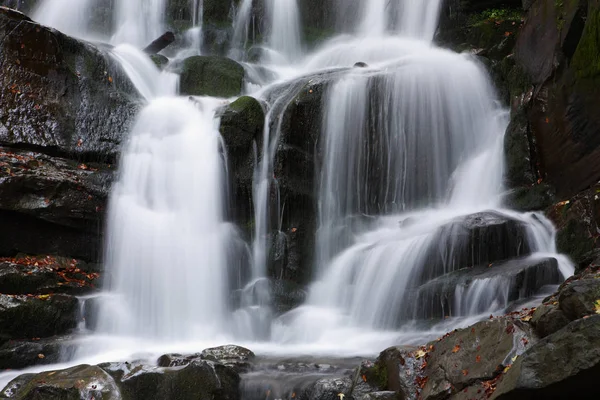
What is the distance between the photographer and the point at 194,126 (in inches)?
479

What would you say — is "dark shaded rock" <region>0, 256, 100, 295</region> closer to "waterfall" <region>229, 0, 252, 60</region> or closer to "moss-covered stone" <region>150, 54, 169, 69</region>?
"moss-covered stone" <region>150, 54, 169, 69</region>

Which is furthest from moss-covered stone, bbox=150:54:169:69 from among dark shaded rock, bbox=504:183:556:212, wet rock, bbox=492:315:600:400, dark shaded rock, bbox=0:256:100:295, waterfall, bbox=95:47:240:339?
wet rock, bbox=492:315:600:400

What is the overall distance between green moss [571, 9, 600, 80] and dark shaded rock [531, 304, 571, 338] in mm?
5291

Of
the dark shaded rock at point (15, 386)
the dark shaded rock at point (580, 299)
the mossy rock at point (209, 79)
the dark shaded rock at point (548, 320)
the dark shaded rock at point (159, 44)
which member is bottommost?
the dark shaded rock at point (15, 386)

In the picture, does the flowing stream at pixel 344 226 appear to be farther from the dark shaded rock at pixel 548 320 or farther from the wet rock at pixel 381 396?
the dark shaded rock at pixel 548 320

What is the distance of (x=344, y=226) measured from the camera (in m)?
11.3

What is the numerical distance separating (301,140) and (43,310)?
5.78 metres

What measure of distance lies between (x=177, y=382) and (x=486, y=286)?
13.4 ft

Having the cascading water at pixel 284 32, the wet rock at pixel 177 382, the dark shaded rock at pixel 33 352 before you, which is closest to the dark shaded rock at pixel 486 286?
A: the wet rock at pixel 177 382

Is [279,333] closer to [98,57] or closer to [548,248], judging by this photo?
[548,248]

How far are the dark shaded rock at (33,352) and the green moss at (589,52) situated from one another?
8536mm

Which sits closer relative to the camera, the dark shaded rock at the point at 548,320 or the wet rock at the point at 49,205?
the dark shaded rock at the point at 548,320

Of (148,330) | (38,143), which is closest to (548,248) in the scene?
(148,330)

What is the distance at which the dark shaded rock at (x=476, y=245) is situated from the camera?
853cm
